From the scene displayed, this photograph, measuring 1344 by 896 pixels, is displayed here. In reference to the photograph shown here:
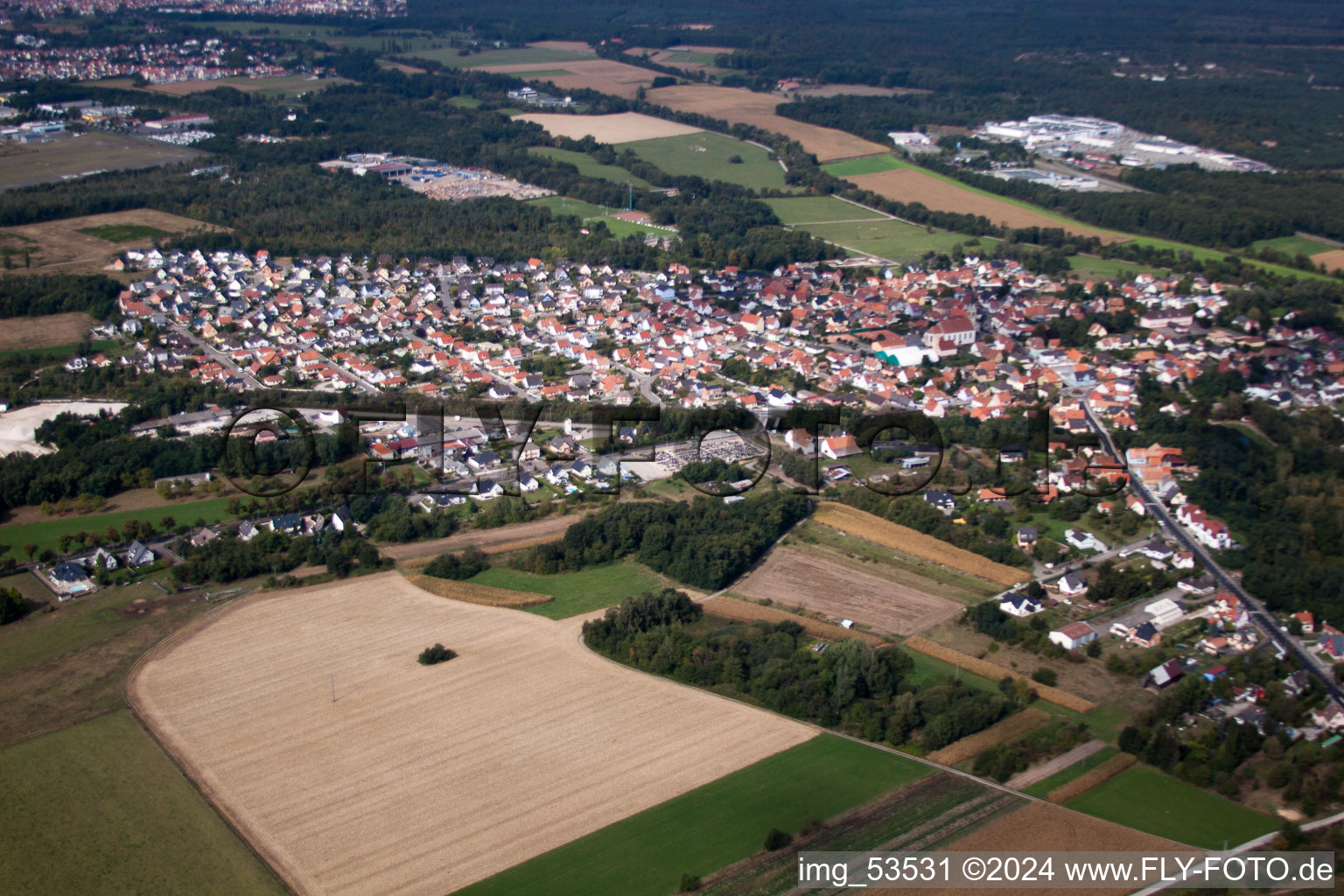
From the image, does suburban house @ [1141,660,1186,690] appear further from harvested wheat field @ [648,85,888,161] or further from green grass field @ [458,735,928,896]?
harvested wheat field @ [648,85,888,161]

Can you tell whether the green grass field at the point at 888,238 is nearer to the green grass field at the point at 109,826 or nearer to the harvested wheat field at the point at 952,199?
the harvested wheat field at the point at 952,199

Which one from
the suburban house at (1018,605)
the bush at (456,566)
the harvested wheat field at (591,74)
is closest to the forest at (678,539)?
the bush at (456,566)

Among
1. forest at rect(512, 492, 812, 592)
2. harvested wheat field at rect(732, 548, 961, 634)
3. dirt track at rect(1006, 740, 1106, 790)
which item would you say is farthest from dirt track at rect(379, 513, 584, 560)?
dirt track at rect(1006, 740, 1106, 790)

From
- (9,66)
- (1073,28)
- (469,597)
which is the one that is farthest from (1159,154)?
(9,66)

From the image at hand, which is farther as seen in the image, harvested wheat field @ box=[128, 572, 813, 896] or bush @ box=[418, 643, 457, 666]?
bush @ box=[418, 643, 457, 666]

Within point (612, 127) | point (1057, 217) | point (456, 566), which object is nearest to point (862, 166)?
point (1057, 217)
